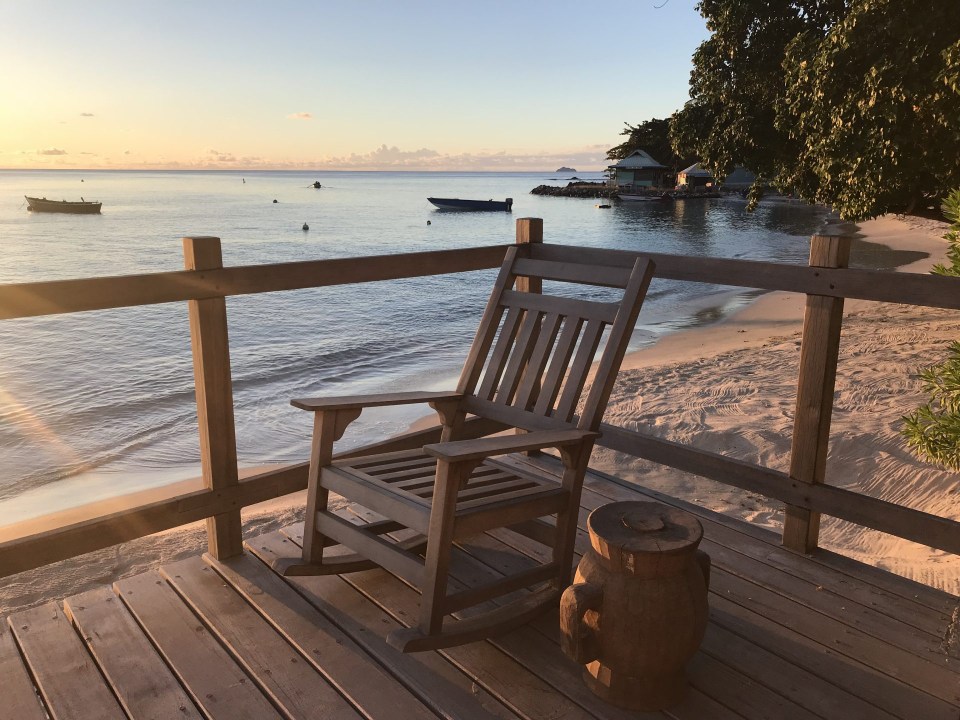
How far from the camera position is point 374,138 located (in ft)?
222

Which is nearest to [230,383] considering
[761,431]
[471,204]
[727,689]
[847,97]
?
[727,689]

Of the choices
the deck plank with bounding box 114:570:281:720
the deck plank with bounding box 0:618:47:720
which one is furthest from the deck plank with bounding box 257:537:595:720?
the deck plank with bounding box 0:618:47:720

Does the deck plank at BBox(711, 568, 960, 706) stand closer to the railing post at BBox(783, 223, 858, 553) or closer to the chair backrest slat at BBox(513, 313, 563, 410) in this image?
Result: the railing post at BBox(783, 223, 858, 553)

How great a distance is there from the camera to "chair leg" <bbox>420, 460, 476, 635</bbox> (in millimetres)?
1927

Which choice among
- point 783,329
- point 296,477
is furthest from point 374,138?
point 296,477

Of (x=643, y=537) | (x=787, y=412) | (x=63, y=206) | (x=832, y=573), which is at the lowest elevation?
(x=787, y=412)

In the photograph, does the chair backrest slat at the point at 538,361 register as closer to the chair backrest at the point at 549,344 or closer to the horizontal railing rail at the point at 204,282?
the chair backrest at the point at 549,344

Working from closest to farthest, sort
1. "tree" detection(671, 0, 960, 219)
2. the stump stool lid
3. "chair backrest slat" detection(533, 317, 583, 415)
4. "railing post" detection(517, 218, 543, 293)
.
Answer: the stump stool lid → "chair backrest slat" detection(533, 317, 583, 415) → "railing post" detection(517, 218, 543, 293) → "tree" detection(671, 0, 960, 219)

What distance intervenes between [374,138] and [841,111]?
210 ft

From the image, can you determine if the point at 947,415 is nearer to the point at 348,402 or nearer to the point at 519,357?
the point at 519,357

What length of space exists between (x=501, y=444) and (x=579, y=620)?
1.60ft

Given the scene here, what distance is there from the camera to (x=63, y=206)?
159ft

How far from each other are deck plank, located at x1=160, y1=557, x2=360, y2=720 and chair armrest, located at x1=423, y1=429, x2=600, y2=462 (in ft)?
2.27

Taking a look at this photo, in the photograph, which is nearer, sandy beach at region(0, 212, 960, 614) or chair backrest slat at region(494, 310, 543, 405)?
chair backrest slat at region(494, 310, 543, 405)
